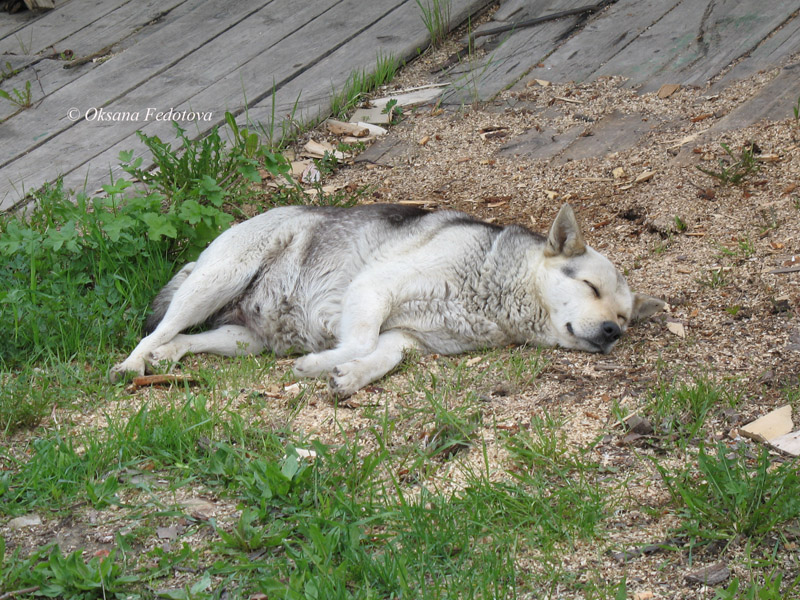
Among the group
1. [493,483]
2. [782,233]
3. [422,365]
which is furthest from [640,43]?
[493,483]

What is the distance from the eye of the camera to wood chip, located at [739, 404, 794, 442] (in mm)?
3570

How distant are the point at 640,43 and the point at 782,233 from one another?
10.7 ft

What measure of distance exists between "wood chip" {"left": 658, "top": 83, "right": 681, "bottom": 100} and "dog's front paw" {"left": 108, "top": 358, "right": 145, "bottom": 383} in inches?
196

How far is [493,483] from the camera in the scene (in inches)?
132

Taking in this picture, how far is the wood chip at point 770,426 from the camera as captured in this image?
→ 357 cm

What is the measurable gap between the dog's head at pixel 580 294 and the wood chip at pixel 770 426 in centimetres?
116

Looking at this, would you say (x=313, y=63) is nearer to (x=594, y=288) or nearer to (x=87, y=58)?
(x=87, y=58)

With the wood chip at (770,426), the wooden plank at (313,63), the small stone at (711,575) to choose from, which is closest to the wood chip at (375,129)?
the wooden plank at (313,63)

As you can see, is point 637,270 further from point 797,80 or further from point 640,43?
point 640,43

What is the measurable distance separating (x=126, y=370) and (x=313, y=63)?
14.1ft

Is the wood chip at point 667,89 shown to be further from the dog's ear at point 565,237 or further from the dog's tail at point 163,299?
the dog's tail at point 163,299

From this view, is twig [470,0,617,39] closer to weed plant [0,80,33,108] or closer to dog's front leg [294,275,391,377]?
weed plant [0,80,33,108]

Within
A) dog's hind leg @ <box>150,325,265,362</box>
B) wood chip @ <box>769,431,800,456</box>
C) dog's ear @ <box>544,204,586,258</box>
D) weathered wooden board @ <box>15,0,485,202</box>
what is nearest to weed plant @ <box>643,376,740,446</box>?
wood chip @ <box>769,431,800,456</box>

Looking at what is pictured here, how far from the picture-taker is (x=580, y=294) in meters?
4.87
